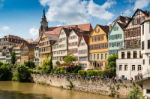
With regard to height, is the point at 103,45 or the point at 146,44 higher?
the point at 103,45

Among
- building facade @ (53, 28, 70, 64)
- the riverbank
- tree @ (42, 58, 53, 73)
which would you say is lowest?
the riverbank

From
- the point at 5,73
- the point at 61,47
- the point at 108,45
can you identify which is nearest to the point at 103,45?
Result: the point at 108,45

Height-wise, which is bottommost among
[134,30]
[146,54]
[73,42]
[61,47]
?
[146,54]

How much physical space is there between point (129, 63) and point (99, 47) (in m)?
20.2

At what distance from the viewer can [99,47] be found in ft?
250

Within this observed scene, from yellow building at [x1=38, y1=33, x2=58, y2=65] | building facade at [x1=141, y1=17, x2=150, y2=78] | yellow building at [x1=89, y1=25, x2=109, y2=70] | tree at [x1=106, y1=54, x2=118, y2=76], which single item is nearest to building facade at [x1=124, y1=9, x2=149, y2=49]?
tree at [x1=106, y1=54, x2=118, y2=76]

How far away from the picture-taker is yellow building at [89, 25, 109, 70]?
74375mm

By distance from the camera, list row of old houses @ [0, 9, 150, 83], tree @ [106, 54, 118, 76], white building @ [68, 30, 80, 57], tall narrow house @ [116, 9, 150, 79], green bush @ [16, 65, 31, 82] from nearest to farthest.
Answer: row of old houses @ [0, 9, 150, 83]
tall narrow house @ [116, 9, 150, 79]
tree @ [106, 54, 118, 76]
green bush @ [16, 65, 31, 82]
white building @ [68, 30, 80, 57]

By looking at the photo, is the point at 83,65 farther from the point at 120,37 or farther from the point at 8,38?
the point at 8,38

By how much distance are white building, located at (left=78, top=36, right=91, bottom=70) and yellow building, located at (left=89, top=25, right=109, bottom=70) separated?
1.29 m

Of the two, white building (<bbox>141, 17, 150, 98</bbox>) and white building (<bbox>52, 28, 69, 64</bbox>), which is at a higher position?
white building (<bbox>52, 28, 69, 64</bbox>)

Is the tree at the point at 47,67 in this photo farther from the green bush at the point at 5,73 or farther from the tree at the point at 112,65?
the tree at the point at 112,65

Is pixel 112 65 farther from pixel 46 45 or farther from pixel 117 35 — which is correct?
pixel 46 45

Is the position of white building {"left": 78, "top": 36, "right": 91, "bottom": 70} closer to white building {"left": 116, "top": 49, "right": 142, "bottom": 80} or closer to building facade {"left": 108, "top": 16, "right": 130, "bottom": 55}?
building facade {"left": 108, "top": 16, "right": 130, "bottom": 55}
